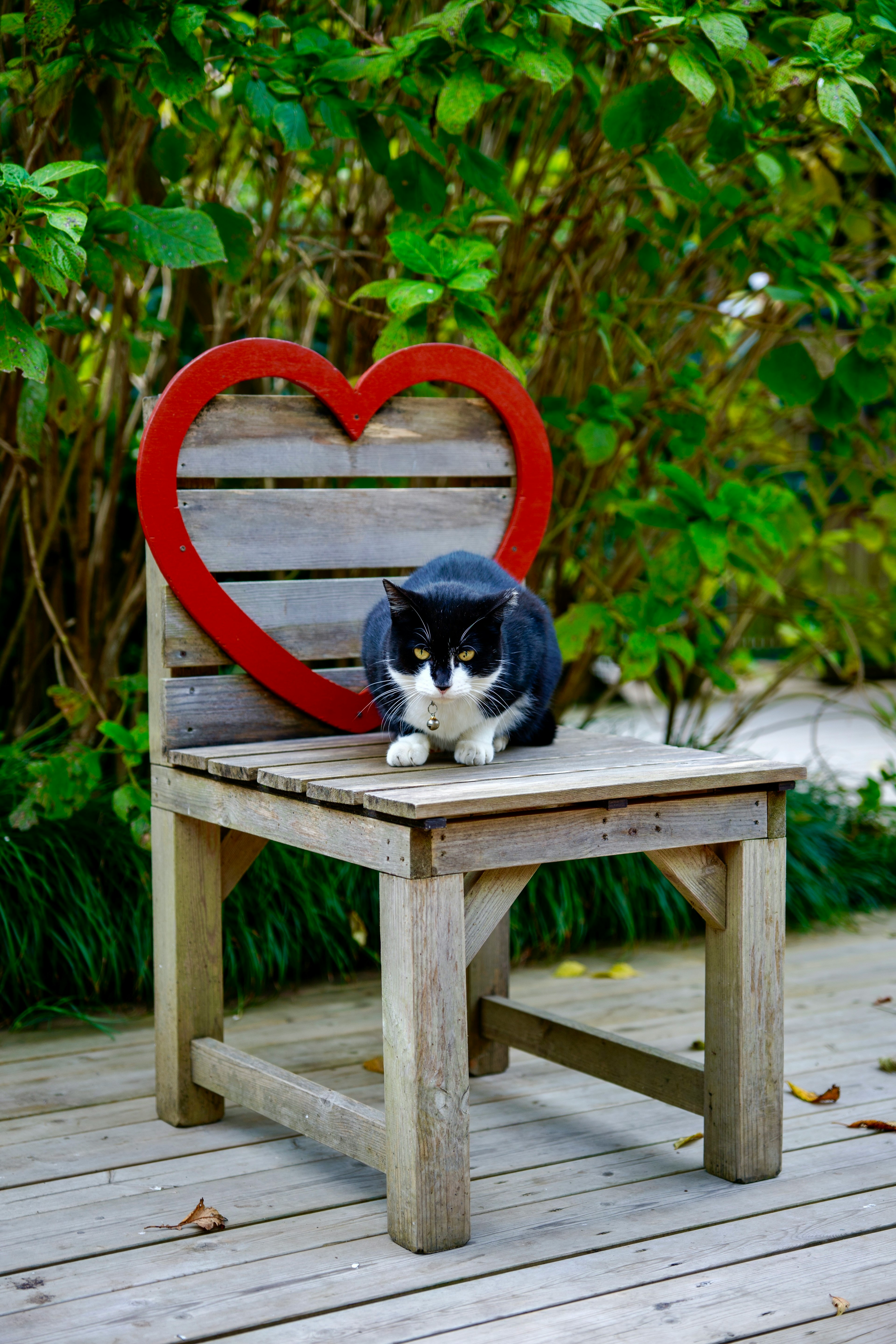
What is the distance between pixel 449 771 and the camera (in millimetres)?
1948

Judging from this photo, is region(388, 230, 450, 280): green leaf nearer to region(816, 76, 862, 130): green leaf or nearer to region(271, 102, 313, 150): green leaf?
region(271, 102, 313, 150): green leaf

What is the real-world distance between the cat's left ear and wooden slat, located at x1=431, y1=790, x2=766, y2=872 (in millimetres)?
307

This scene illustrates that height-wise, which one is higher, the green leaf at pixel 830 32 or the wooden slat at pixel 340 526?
the green leaf at pixel 830 32

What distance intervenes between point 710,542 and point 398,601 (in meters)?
1.16

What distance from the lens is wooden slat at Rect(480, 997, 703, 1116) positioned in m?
2.08

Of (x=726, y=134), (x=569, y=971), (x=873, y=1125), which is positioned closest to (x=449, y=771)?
(x=873, y=1125)

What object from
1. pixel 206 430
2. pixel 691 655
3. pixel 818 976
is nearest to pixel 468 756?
pixel 206 430

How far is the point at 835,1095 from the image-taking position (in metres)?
2.33

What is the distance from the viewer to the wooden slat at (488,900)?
5.91 feet

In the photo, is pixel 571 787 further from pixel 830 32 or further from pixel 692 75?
pixel 830 32

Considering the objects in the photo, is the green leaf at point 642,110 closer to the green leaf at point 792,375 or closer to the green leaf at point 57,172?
the green leaf at point 792,375

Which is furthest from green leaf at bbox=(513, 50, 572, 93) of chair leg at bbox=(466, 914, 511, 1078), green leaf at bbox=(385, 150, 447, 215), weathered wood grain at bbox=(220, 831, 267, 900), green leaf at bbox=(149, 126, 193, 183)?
chair leg at bbox=(466, 914, 511, 1078)

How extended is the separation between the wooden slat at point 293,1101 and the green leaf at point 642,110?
1.78m

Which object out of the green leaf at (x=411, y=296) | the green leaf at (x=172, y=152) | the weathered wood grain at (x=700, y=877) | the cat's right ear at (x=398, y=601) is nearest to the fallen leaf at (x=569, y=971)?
the weathered wood grain at (x=700, y=877)
